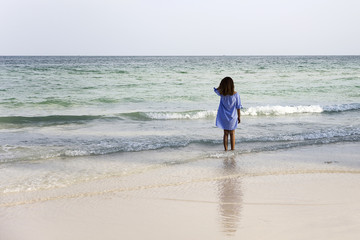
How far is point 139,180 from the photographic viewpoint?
18.4 feet

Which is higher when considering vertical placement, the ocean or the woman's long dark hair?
the woman's long dark hair

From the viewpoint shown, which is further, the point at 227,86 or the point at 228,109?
the point at 228,109

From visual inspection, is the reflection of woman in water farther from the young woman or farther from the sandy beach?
the young woman

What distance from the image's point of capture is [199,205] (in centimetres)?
442

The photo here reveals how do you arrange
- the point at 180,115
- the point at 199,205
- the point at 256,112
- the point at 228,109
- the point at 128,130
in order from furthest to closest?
1. the point at 256,112
2. the point at 180,115
3. the point at 128,130
4. the point at 228,109
5. the point at 199,205

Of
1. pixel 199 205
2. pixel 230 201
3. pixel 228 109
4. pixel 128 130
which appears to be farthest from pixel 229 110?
pixel 199 205

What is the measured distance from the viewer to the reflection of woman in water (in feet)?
12.6

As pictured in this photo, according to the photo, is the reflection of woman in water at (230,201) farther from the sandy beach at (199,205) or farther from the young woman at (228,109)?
the young woman at (228,109)

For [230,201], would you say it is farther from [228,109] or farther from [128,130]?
[128,130]

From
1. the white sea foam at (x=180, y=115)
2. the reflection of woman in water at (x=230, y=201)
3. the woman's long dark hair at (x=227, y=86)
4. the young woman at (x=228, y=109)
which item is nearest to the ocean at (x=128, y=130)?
the white sea foam at (x=180, y=115)

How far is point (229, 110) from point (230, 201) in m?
3.55

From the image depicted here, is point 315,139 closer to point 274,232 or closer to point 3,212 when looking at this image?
point 274,232

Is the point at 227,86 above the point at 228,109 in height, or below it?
above

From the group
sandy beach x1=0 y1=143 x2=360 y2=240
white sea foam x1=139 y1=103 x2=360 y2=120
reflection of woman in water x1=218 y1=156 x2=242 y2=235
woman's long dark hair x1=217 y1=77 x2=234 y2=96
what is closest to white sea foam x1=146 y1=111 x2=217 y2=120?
white sea foam x1=139 y1=103 x2=360 y2=120
